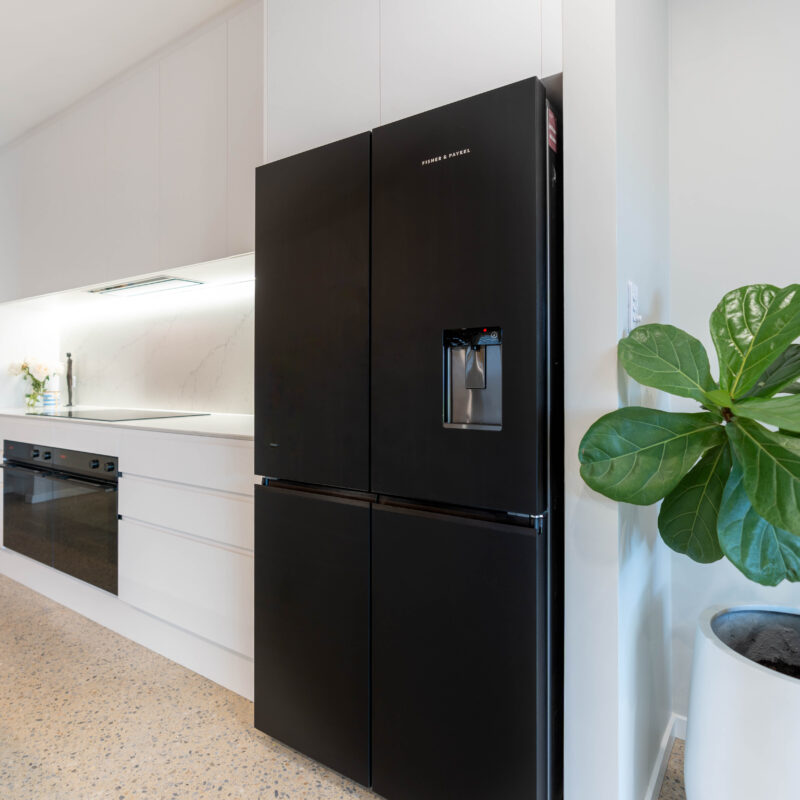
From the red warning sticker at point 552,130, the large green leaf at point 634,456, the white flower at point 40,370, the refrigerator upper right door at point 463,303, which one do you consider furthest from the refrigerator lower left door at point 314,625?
the white flower at point 40,370

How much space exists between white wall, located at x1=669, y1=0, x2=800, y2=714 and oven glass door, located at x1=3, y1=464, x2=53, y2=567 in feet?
9.37

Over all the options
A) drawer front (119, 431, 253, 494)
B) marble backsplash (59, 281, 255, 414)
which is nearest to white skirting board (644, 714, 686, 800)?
drawer front (119, 431, 253, 494)

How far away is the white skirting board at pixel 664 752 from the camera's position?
4.79ft

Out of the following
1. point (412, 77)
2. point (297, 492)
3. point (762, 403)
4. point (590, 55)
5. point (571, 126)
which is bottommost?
point (297, 492)

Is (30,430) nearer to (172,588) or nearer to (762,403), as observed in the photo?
(172,588)

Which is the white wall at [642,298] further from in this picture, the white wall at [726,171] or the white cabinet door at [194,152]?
the white cabinet door at [194,152]

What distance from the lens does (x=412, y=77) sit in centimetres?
143

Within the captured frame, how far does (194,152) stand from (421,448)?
6.06ft

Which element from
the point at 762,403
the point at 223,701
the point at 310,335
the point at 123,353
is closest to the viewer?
the point at 762,403

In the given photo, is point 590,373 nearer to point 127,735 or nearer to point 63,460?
point 127,735

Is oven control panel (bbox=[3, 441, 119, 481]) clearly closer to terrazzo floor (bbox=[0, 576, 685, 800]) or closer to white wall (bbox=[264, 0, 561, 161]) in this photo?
terrazzo floor (bbox=[0, 576, 685, 800])

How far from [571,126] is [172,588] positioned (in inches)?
81.3

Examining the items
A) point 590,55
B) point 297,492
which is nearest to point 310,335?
point 297,492

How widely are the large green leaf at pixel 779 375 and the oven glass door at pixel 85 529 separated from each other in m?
2.39
